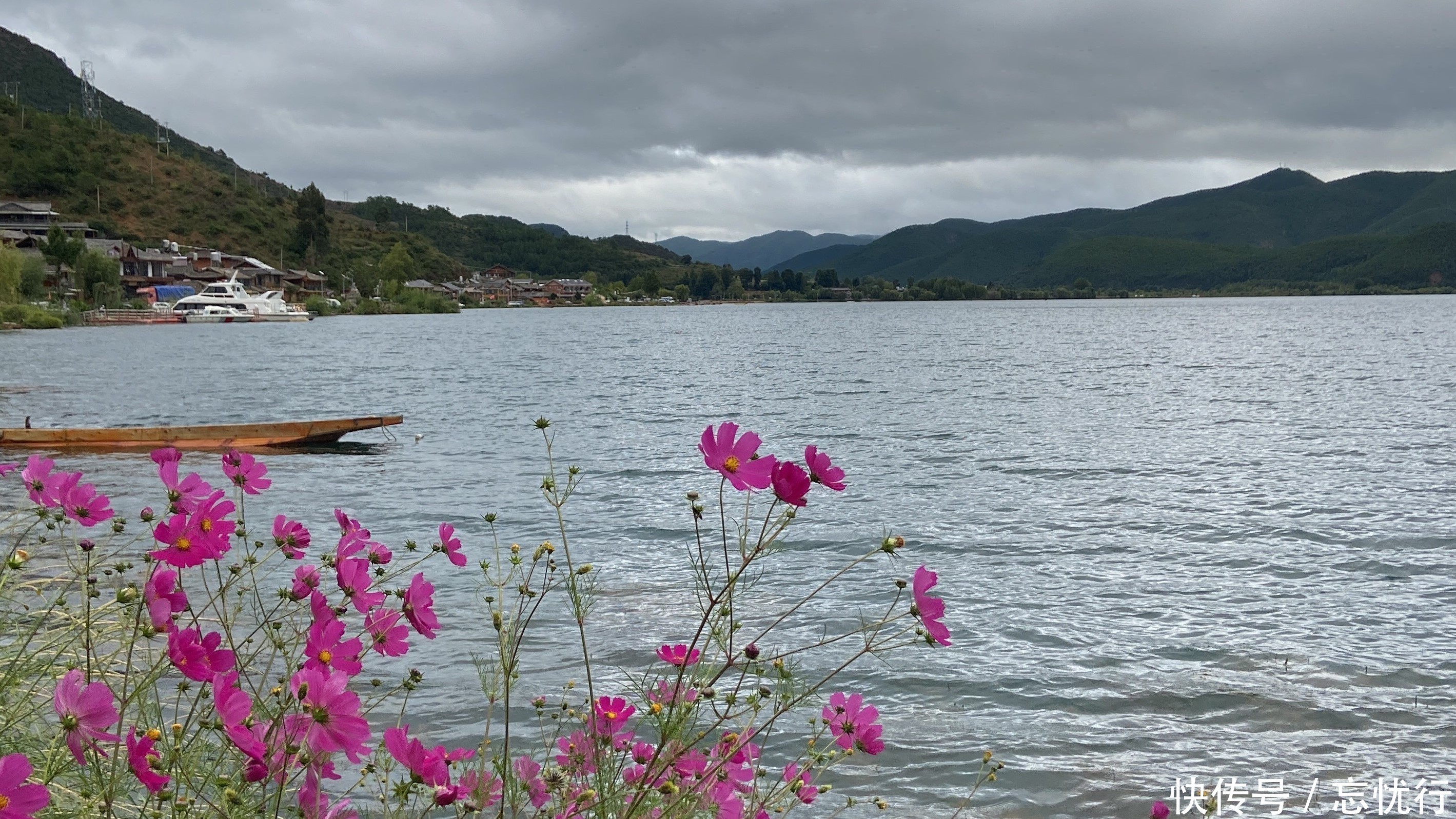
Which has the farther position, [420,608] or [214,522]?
[420,608]

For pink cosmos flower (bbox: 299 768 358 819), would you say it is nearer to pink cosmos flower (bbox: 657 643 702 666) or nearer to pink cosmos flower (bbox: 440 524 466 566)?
pink cosmos flower (bbox: 440 524 466 566)

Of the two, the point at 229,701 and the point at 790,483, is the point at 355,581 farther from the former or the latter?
the point at 790,483

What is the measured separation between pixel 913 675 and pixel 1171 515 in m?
7.92

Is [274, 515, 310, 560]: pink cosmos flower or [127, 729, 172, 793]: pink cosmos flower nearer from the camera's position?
[127, 729, 172, 793]: pink cosmos flower

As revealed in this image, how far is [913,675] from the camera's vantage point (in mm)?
8016

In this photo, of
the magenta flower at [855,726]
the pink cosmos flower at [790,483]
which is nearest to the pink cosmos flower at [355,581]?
the pink cosmos flower at [790,483]

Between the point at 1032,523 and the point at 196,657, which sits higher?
the point at 196,657

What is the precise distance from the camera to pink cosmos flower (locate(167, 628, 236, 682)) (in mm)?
2078

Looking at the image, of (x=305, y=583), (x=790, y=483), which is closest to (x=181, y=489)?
(x=305, y=583)

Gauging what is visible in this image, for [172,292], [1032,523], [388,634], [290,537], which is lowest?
[1032,523]

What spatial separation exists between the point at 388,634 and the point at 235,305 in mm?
110495

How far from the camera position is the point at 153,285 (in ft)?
343

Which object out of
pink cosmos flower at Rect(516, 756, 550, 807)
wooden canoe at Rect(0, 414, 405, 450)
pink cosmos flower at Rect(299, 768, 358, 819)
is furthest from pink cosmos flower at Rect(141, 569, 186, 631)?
wooden canoe at Rect(0, 414, 405, 450)

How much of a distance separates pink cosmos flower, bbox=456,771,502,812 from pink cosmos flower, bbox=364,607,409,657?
1.16ft
